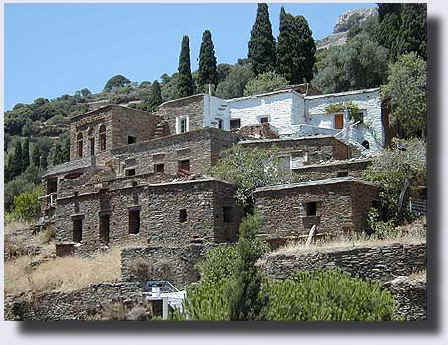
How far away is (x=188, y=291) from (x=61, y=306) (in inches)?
71.9

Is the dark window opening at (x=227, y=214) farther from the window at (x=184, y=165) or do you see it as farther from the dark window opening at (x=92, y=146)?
the dark window opening at (x=92, y=146)

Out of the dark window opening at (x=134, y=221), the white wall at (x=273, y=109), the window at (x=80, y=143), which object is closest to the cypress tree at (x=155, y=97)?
the window at (x=80, y=143)

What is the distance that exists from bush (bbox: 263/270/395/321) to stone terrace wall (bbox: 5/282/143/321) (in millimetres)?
2068

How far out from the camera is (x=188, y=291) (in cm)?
905

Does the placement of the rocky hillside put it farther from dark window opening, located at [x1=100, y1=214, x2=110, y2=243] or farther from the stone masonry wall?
dark window opening, located at [x1=100, y1=214, x2=110, y2=243]

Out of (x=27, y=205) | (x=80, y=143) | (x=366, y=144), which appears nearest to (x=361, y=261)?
(x=366, y=144)

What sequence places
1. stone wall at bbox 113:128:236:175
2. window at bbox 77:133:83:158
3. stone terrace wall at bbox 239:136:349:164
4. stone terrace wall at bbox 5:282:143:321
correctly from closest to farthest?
1. stone terrace wall at bbox 5:282:143:321
2. stone terrace wall at bbox 239:136:349:164
3. stone wall at bbox 113:128:236:175
4. window at bbox 77:133:83:158

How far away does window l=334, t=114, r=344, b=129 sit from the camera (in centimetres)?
1806

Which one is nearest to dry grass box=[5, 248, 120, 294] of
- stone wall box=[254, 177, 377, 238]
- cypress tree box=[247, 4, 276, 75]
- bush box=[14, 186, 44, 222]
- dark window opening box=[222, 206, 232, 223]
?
dark window opening box=[222, 206, 232, 223]

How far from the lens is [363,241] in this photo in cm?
994

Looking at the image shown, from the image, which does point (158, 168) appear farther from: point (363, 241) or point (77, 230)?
point (363, 241)

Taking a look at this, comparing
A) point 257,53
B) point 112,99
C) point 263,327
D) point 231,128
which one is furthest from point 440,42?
point 112,99

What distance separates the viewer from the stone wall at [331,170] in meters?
13.4

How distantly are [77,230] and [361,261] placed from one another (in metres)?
7.23
